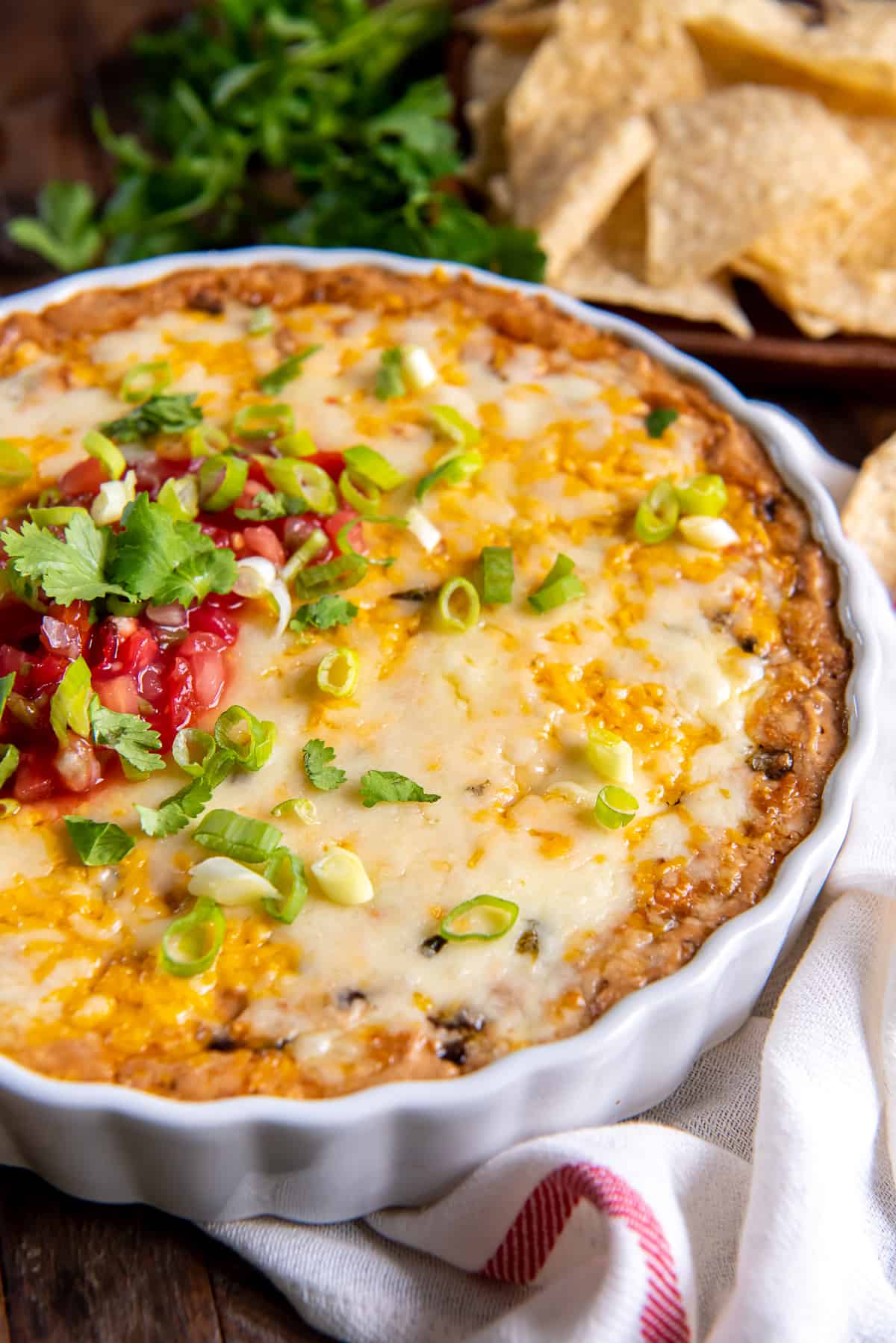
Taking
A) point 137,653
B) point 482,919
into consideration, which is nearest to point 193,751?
point 137,653

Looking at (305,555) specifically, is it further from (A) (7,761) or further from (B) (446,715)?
(A) (7,761)

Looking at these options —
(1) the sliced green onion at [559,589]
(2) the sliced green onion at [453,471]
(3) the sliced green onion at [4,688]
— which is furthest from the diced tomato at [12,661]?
(1) the sliced green onion at [559,589]

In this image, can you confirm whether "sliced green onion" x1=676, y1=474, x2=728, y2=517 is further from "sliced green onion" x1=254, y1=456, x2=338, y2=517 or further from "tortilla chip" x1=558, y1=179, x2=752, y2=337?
"tortilla chip" x1=558, y1=179, x2=752, y2=337

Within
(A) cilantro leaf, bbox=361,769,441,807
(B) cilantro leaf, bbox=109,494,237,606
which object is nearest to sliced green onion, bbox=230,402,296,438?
(B) cilantro leaf, bbox=109,494,237,606

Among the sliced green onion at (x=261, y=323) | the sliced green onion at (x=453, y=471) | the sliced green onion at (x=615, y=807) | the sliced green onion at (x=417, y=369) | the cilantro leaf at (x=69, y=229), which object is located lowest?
the cilantro leaf at (x=69, y=229)

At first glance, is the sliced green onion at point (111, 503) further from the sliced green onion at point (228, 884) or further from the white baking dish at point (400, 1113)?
the white baking dish at point (400, 1113)

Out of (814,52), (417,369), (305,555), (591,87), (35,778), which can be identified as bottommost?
(35,778)

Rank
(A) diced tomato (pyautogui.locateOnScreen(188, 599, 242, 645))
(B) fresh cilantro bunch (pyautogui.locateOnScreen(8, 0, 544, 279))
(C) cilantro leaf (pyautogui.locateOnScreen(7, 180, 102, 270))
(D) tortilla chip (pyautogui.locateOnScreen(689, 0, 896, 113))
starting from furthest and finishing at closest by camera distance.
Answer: (C) cilantro leaf (pyautogui.locateOnScreen(7, 180, 102, 270)) → (B) fresh cilantro bunch (pyautogui.locateOnScreen(8, 0, 544, 279)) → (D) tortilla chip (pyautogui.locateOnScreen(689, 0, 896, 113)) → (A) diced tomato (pyautogui.locateOnScreen(188, 599, 242, 645))
